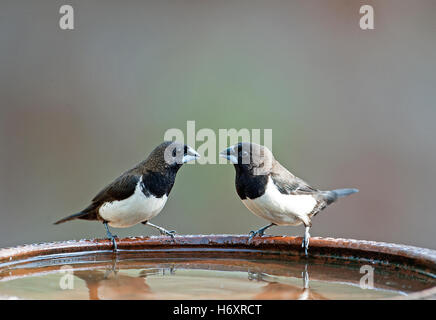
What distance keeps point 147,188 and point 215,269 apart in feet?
4.09

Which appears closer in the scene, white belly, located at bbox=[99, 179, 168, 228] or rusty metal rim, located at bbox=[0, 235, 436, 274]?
rusty metal rim, located at bbox=[0, 235, 436, 274]

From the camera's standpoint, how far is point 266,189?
4277 mm

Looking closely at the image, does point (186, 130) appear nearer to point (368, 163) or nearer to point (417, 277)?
point (368, 163)

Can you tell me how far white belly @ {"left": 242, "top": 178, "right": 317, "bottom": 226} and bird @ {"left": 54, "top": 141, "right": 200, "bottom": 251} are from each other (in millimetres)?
501

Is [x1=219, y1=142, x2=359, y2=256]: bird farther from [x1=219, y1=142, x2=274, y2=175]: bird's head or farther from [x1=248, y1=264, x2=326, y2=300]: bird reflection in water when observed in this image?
[x1=248, y1=264, x2=326, y2=300]: bird reflection in water

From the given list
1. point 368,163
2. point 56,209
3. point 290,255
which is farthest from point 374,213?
point 290,255

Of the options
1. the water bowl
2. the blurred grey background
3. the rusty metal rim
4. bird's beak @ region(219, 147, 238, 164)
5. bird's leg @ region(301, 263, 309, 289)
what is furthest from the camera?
the blurred grey background

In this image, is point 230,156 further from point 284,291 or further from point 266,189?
point 284,291

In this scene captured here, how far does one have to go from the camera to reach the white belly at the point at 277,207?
4230mm

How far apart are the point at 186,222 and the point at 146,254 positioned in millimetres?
4550

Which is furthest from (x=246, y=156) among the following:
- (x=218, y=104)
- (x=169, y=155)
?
(x=218, y=104)

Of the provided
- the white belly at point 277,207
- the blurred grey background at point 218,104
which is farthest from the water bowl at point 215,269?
the blurred grey background at point 218,104

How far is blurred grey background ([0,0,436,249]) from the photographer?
26.7 feet

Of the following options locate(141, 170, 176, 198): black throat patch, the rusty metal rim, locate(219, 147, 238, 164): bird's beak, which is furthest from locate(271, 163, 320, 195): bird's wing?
the rusty metal rim
